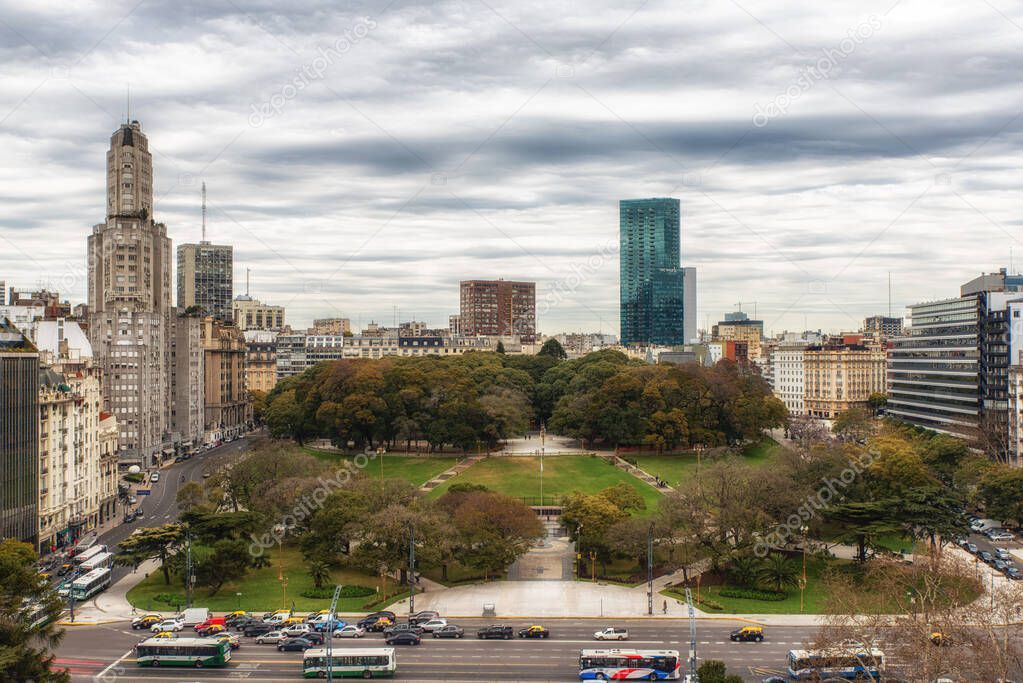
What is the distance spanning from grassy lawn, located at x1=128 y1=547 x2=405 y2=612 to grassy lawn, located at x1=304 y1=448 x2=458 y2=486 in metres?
30.4

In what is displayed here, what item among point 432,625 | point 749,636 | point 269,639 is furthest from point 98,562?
point 749,636

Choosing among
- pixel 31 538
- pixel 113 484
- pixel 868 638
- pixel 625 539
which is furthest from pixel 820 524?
pixel 113 484

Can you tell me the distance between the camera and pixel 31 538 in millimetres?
66312

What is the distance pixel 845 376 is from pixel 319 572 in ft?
413

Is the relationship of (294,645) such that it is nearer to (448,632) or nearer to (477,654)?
(448,632)

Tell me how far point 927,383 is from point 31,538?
99037mm

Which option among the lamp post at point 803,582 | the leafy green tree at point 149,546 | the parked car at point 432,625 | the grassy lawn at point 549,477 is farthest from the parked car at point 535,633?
the grassy lawn at point 549,477

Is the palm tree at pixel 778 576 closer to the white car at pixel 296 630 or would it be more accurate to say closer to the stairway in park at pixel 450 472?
the white car at pixel 296 630

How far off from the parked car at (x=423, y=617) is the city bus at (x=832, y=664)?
19.6m

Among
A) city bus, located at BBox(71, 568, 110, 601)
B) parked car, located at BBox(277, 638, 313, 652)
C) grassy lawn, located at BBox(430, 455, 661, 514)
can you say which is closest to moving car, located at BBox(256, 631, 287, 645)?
parked car, located at BBox(277, 638, 313, 652)

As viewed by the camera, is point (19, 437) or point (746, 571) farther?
point (19, 437)

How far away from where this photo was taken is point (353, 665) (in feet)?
141

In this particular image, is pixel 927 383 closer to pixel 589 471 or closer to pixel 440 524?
pixel 589 471

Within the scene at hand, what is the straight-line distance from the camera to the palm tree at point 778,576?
57188 millimetres
